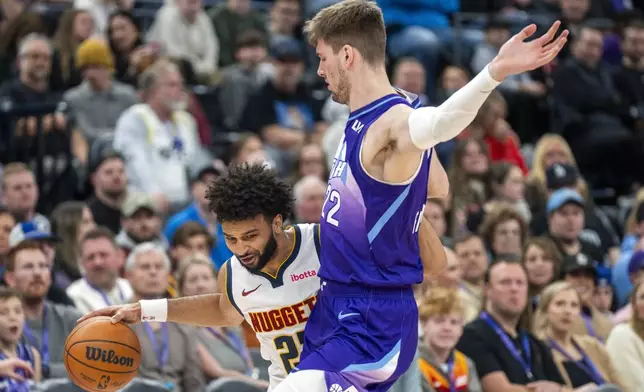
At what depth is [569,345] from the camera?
975 cm

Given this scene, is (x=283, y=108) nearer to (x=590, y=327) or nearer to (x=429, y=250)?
(x=590, y=327)

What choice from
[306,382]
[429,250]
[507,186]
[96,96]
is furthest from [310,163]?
[306,382]

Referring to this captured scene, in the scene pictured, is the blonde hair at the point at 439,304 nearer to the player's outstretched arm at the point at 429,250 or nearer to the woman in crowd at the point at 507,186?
the player's outstretched arm at the point at 429,250

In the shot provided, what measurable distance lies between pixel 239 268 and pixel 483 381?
12.6ft

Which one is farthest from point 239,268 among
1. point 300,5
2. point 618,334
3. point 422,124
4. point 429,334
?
point 300,5

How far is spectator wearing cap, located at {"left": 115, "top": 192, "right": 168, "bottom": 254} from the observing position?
34.4ft

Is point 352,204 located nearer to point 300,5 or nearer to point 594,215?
point 594,215

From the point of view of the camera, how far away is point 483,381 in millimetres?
8984

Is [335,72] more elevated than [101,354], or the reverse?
[335,72]

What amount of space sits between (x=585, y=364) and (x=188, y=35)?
6250 mm

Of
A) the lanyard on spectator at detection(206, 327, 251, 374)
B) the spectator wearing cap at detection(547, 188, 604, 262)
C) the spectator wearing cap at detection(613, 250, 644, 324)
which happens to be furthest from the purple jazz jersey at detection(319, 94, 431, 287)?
the spectator wearing cap at detection(547, 188, 604, 262)

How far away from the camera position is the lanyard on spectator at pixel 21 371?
780cm

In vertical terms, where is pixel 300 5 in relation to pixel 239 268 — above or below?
above

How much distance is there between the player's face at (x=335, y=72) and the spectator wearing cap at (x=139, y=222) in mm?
5505
